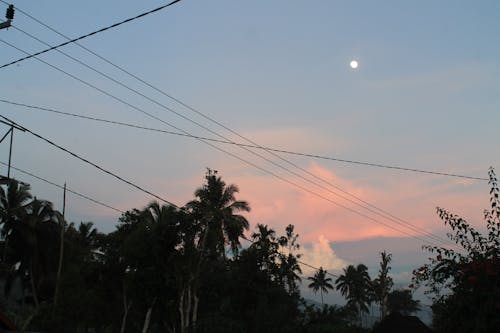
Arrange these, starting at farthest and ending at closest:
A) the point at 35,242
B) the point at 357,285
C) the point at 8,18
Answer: the point at 357,285 → the point at 35,242 → the point at 8,18

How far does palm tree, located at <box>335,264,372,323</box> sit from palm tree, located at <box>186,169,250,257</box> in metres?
67.7

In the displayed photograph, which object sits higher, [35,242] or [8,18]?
[8,18]

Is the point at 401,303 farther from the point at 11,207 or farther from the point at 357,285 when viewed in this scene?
the point at 11,207

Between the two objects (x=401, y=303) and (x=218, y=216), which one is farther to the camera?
(x=401, y=303)

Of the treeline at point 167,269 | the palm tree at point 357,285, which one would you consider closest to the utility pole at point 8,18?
the treeline at point 167,269

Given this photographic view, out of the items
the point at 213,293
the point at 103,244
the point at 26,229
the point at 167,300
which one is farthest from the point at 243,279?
the point at 26,229

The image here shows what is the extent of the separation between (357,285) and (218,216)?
70.9 metres

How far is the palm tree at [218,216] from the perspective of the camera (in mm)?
40531

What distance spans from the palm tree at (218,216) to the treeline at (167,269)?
83mm

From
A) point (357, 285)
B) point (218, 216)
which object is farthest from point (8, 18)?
point (357, 285)

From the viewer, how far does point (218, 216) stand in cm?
4078

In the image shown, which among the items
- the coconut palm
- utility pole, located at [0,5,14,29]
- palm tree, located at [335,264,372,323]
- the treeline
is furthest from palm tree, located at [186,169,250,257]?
palm tree, located at [335,264,372,323]

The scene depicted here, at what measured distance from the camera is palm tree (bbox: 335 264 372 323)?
103625mm

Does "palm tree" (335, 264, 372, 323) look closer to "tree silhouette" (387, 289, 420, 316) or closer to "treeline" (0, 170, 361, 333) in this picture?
"tree silhouette" (387, 289, 420, 316)
